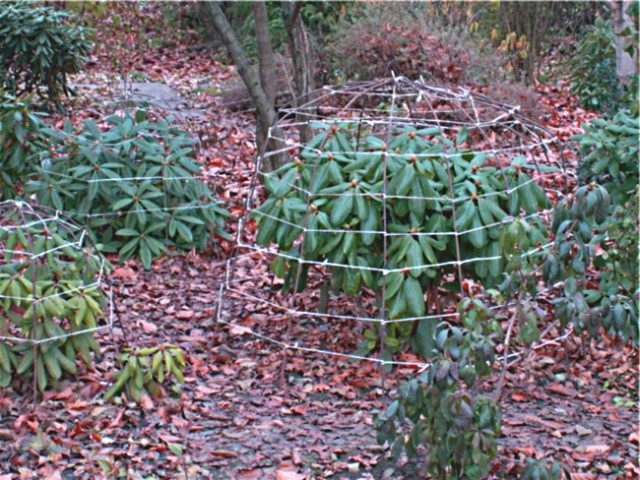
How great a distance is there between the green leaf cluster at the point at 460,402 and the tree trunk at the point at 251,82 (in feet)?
10.1

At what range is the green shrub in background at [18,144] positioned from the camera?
6.14 m

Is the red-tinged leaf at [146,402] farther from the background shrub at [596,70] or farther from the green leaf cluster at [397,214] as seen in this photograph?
the background shrub at [596,70]

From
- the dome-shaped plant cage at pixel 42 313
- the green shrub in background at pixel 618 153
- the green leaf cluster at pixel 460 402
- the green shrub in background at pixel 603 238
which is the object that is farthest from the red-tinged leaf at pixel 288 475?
the green shrub in background at pixel 618 153

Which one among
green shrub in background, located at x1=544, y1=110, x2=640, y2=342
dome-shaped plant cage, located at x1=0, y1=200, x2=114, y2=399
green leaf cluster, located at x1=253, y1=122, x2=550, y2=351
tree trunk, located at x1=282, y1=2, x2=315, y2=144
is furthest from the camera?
tree trunk, located at x1=282, y1=2, x2=315, y2=144

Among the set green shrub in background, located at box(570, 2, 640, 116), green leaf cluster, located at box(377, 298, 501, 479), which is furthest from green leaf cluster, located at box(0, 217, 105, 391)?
green shrub in background, located at box(570, 2, 640, 116)

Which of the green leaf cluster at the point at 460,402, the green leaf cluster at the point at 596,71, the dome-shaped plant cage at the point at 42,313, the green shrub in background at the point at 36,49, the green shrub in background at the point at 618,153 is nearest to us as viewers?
the green leaf cluster at the point at 460,402

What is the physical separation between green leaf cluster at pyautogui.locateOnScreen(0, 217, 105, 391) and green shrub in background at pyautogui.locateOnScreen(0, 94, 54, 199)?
1764 millimetres

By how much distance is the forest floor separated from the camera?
3.88 m

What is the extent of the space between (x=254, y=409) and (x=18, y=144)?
2.86 meters

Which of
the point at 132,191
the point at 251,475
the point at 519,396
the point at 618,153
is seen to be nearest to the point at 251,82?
the point at 132,191

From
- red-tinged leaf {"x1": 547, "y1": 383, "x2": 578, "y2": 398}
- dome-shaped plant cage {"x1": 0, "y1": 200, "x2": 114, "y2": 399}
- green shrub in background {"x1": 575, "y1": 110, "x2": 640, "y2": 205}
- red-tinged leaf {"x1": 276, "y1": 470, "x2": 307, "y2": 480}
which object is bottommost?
red-tinged leaf {"x1": 547, "y1": 383, "x2": 578, "y2": 398}

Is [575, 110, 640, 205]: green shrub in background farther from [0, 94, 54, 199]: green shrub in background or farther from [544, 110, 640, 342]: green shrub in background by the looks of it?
[0, 94, 54, 199]: green shrub in background

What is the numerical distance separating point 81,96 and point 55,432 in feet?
19.7

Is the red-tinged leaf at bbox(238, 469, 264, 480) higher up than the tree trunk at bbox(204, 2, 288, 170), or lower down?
lower down
